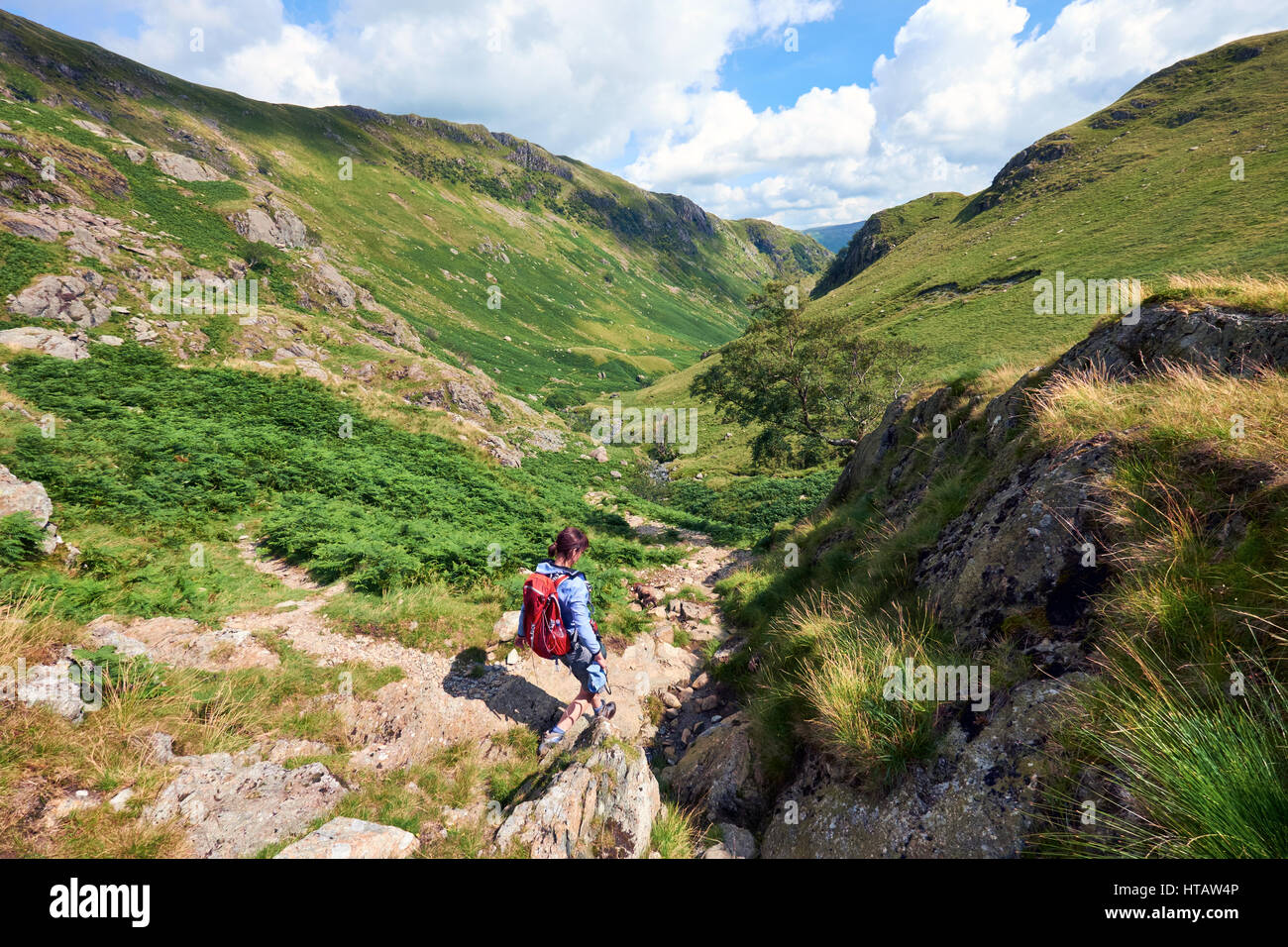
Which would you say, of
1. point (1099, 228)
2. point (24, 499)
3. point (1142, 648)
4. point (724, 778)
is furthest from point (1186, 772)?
point (1099, 228)

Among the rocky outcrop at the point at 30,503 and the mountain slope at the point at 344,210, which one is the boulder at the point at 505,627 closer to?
the rocky outcrop at the point at 30,503

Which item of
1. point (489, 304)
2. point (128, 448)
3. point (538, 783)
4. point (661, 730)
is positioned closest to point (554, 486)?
point (128, 448)

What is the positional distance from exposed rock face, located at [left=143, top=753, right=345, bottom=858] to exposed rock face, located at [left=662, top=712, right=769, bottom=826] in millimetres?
4150

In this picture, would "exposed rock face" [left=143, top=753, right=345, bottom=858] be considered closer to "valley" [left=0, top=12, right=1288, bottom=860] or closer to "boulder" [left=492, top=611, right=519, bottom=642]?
"valley" [left=0, top=12, right=1288, bottom=860]

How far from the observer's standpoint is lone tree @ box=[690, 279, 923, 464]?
76.1ft

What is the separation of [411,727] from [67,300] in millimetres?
29990

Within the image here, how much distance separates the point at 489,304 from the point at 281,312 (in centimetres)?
5961

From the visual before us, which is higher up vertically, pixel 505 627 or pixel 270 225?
pixel 270 225

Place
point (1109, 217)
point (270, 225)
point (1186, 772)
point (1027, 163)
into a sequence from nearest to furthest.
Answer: point (1186, 772) → point (270, 225) → point (1109, 217) → point (1027, 163)

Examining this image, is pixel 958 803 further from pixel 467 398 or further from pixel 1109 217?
pixel 1109 217

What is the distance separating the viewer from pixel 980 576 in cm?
542

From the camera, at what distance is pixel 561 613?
6648 mm

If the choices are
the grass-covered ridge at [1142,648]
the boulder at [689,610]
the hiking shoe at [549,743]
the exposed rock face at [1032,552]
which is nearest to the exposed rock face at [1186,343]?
the grass-covered ridge at [1142,648]

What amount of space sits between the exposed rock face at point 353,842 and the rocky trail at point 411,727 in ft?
0.04
